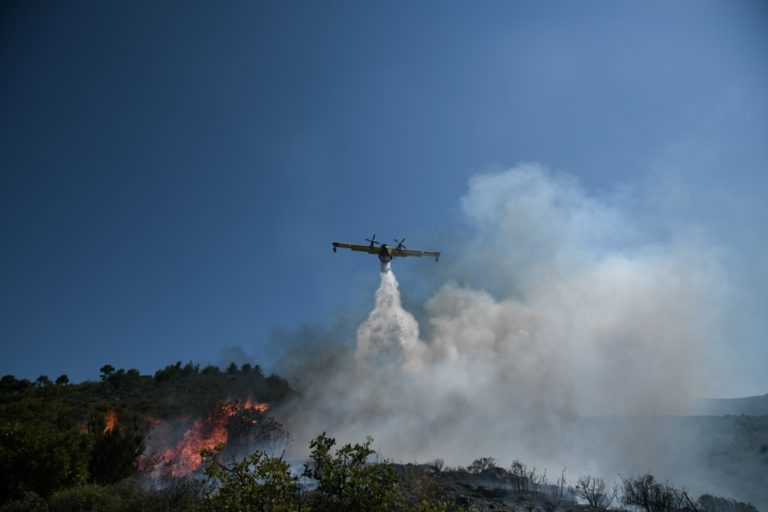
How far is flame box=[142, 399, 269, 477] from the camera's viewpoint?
50.8m

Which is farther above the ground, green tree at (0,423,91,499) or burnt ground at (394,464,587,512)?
green tree at (0,423,91,499)

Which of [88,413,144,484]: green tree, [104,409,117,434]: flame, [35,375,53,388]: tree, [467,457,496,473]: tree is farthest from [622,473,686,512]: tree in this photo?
[35,375,53,388]: tree

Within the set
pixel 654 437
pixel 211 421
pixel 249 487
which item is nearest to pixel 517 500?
pixel 249 487

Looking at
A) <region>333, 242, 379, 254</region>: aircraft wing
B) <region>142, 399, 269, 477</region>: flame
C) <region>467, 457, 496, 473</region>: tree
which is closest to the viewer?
<region>467, 457, 496, 473</region>: tree

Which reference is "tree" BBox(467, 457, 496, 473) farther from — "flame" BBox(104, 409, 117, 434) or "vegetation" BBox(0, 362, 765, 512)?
"flame" BBox(104, 409, 117, 434)

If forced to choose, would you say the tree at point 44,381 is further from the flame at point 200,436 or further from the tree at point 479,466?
the tree at point 479,466

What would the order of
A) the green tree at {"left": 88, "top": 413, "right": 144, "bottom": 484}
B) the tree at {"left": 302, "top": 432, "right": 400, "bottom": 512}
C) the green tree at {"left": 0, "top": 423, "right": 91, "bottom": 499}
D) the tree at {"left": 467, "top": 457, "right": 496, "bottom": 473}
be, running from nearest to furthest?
the tree at {"left": 302, "top": 432, "right": 400, "bottom": 512} < the green tree at {"left": 0, "top": 423, "right": 91, "bottom": 499} < the green tree at {"left": 88, "top": 413, "right": 144, "bottom": 484} < the tree at {"left": 467, "top": 457, "right": 496, "bottom": 473}

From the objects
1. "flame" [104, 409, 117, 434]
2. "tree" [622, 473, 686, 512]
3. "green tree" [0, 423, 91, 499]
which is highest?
"flame" [104, 409, 117, 434]

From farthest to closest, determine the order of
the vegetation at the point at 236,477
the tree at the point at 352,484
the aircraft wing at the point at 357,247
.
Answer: the aircraft wing at the point at 357,247 → the vegetation at the point at 236,477 → the tree at the point at 352,484

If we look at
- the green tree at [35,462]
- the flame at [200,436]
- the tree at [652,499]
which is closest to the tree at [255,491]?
the green tree at [35,462]

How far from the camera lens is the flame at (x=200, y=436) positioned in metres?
→ 50.8

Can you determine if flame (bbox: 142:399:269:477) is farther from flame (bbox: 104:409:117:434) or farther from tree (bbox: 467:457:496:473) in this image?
tree (bbox: 467:457:496:473)

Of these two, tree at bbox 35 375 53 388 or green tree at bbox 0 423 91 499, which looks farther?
tree at bbox 35 375 53 388

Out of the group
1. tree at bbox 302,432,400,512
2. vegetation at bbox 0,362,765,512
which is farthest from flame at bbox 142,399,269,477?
tree at bbox 302,432,400,512
